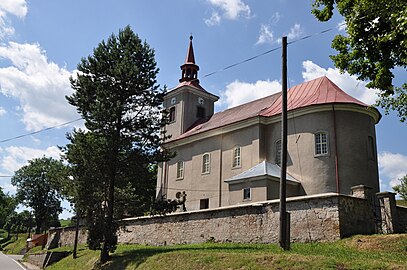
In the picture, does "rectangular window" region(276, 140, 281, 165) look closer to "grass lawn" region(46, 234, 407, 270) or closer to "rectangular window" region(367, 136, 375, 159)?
"rectangular window" region(367, 136, 375, 159)

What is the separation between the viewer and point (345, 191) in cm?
2461

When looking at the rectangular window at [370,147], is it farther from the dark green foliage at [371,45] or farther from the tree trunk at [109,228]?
the tree trunk at [109,228]

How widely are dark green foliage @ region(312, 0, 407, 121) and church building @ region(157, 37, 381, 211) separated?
34.2 feet

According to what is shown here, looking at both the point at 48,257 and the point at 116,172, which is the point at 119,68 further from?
the point at 48,257

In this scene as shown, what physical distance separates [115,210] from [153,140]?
4175 millimetres

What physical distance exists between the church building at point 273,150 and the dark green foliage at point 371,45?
34.2 feet

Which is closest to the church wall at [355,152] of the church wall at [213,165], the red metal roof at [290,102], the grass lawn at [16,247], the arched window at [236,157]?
the red metal roof at [290,102]

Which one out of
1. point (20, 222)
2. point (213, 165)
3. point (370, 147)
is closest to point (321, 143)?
point (370, 147)

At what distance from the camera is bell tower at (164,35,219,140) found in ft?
130

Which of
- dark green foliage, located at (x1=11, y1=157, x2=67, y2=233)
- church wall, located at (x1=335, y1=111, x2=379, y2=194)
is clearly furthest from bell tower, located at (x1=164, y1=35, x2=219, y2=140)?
dark green foliage, located at (x1=11, y1=157, x2=67, y2=233)

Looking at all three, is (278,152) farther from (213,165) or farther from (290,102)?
(213,165)

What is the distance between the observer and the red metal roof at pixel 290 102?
90.6ft

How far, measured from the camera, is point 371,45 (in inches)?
513

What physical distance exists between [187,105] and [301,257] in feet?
94.4
